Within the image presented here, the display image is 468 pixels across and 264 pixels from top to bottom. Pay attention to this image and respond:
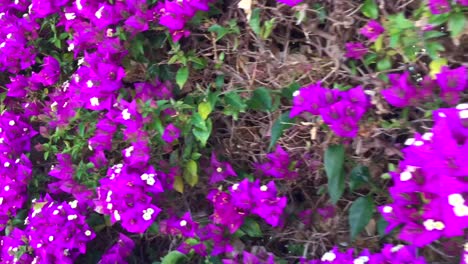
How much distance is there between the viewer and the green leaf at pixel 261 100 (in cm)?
148

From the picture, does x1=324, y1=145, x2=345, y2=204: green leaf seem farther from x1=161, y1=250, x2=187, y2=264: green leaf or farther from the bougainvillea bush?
x1=161, y1=250, x2=187, y2=264: green leaf

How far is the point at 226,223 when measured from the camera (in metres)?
1.48

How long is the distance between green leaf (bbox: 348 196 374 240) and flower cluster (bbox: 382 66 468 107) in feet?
0.81

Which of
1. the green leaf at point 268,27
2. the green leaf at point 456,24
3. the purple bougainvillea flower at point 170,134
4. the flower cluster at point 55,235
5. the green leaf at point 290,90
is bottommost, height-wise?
the flower cluster at point 55,235

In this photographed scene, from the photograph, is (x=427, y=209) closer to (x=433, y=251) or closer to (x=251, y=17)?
(x=433, y=251)

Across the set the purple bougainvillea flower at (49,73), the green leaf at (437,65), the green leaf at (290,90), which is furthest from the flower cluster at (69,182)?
the green leaf at (437,65)

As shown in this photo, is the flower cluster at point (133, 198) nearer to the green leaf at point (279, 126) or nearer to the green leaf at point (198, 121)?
the green leaf at point (198, 121)

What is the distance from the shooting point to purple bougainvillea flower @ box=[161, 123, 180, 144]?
152 centimetres

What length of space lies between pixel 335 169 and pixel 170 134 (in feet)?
1.43

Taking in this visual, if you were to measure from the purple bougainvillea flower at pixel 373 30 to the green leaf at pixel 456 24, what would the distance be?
0.16 m

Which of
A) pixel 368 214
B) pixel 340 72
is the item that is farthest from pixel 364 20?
pixel 368 214

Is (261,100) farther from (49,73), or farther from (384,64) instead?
(49,73)

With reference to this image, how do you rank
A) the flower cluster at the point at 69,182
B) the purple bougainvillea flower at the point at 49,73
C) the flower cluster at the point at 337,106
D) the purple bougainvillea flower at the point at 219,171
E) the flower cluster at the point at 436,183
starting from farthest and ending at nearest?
the purple bougainvillea flower at the point at 49,73
the flower cluster at the point at 69,182
the purple bougainvillea flower at the point at 219,171
the flower cluster at the point at 337,106
the flower cluster at the point at 436,183

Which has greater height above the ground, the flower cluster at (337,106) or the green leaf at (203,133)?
the flower cluster at (337,106)
